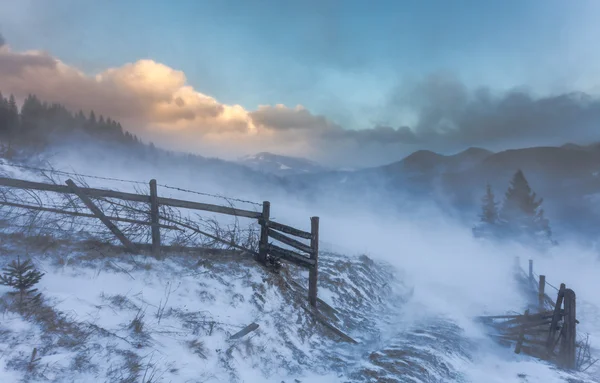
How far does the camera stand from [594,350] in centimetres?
1524

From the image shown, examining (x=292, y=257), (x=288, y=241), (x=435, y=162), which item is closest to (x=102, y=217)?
(x=288, y=241)

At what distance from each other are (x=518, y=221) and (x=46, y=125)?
8003 cm

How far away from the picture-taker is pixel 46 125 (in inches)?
2480

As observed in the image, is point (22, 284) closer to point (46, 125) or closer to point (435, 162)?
point (46, 125)

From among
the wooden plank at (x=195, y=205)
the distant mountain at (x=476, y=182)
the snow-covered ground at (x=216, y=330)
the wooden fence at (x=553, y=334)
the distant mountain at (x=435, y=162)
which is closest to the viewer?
the snow-covered ground at (x=216, y=330)

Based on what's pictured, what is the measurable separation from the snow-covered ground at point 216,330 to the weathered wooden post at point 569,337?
836 mm

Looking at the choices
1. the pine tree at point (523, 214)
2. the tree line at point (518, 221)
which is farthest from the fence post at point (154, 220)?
the pine tree at point (523, 214)

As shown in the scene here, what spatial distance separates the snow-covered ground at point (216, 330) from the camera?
5875 millimetres

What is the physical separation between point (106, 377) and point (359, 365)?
19.2 ft

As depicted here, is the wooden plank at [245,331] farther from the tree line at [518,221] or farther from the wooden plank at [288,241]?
the tree line at [518,221]

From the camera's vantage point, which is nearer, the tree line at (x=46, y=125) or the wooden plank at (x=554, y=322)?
the wooden plank at (x=554, y=322)

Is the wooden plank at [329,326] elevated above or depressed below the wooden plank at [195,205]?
below

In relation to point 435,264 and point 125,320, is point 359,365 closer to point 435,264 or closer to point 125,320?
point 125,320

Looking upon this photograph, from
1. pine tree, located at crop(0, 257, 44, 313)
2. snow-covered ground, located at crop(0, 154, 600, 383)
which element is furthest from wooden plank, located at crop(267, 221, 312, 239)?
pine tree, located at crop(0, 257, 44, 313)
